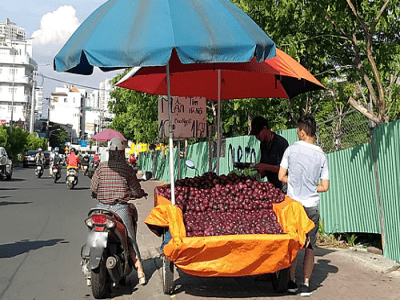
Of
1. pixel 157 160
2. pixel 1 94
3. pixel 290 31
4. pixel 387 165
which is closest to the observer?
pixel 387 165

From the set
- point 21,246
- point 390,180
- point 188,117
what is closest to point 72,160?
point 21,246

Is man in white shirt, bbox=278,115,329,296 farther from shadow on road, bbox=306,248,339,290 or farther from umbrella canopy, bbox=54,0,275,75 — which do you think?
umbrella canopy, bbox=54,0,275,75

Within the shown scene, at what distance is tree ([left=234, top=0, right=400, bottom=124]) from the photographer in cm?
1005

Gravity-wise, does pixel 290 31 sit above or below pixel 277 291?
above

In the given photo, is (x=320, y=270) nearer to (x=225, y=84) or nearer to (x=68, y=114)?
(x=225, y=84)

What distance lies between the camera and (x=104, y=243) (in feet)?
19.4

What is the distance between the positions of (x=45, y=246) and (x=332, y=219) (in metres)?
5.05

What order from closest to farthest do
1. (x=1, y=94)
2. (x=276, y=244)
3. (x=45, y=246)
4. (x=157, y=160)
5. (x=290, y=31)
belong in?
(x=276, y=244), (x=45, y=246), (x=290, y=31), (x=157, y=160), (x=1, y=94)

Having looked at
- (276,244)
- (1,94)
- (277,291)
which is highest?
(1,94)

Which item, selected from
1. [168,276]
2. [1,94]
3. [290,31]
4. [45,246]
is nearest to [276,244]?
[168,276]

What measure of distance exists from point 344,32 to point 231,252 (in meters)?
6.36

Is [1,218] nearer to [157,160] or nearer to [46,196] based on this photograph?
[46,196]

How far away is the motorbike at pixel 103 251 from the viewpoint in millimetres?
5918

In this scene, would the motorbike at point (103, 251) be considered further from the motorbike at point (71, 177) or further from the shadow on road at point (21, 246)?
the motorbike at point (71, 177)
